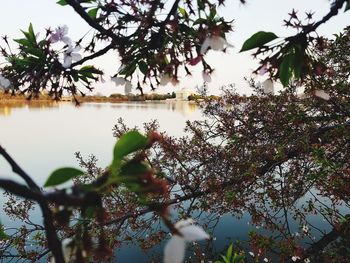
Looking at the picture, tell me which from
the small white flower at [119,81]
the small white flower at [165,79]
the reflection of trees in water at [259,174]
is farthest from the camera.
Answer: the reflection of trees in water at [259,174]

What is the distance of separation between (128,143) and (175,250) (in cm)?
22

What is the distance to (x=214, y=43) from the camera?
1.24 metres

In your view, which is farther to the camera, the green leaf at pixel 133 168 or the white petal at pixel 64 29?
the white petal at pixel 64 29

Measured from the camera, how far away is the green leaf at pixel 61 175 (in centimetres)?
60

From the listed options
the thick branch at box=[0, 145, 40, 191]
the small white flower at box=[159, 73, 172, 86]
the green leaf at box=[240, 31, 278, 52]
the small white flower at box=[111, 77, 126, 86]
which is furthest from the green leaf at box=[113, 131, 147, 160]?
the small white flower at box=[111, 77, 126, 86]

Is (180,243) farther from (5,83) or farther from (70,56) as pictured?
(5,83)

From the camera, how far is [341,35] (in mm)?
6152

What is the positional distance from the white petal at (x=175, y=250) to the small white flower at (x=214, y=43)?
772 millimetres

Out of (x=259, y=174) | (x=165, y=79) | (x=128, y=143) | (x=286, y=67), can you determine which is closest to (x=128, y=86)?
(x=165, y=79)

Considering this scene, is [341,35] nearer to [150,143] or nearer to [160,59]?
[160,59]

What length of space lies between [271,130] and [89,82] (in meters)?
5.68

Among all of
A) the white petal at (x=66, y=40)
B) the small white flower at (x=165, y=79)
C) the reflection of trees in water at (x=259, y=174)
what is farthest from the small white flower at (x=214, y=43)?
the reflection of trees in water at (x=259, y=174)

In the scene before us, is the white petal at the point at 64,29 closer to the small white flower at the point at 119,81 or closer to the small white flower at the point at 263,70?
the small white flower at the point at 119,81

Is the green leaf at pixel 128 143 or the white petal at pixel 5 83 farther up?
the white petal at pixel 5 83
